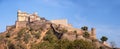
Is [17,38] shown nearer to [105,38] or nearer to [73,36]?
[73,36]

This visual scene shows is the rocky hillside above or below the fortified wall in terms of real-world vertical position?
below

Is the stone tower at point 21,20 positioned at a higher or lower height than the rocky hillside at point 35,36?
higher

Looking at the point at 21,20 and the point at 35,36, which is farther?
the point at 21,20

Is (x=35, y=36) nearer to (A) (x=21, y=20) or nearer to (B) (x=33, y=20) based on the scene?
(B) (x=33, y=20)

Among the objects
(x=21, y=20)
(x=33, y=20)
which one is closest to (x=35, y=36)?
(x=33, y=20)

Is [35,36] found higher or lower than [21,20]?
lower

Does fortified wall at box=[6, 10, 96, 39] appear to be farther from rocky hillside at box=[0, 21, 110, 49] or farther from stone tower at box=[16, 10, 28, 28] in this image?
rocky hillside at box=[0, 21, 110, 49]

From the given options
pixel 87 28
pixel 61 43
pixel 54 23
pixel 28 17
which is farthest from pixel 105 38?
pixel 61 43

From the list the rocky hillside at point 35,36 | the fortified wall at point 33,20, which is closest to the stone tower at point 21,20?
the fortified wall at point 33,20

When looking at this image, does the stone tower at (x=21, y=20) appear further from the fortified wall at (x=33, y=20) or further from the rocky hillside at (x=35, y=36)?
the rocky hillside at (x=35, y=36)

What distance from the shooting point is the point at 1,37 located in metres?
114

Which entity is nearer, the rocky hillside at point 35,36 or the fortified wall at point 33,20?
the rocky hillside at point 35,36

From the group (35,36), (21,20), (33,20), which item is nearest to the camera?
(35,36)

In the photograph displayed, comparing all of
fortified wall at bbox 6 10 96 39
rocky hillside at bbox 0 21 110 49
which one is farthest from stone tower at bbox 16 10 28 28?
rocky hillside at bbox 0 21 110 49
